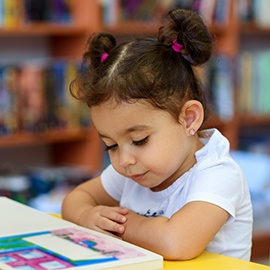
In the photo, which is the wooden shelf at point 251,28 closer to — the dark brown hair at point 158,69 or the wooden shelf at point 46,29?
the wooden shelf at point 46,29

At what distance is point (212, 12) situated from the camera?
3.27 metres

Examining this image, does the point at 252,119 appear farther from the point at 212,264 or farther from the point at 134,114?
the point at 212,264

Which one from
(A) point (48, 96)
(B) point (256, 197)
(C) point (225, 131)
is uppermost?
(A) point (48, 96)

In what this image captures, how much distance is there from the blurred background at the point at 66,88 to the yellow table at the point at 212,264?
59.6 inches

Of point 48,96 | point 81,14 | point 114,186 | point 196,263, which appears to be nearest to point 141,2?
point 81,14

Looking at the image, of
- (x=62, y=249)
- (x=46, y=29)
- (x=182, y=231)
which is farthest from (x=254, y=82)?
(x=62, y=249)

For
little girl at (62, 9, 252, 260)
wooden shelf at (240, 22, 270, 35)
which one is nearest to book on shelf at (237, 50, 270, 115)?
wooden shelf at (240, 22, 270, 35)

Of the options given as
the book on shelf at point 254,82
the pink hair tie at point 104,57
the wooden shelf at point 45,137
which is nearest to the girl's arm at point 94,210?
the pink hair tie at point 104,57

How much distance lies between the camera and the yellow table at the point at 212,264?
94 cm

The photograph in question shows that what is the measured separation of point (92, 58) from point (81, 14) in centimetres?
165

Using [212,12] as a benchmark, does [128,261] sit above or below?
below

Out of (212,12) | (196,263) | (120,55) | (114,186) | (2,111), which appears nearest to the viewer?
(196,263)

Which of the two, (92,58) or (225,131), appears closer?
(92,58)

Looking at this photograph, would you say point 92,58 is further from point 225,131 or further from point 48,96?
point 225,131
